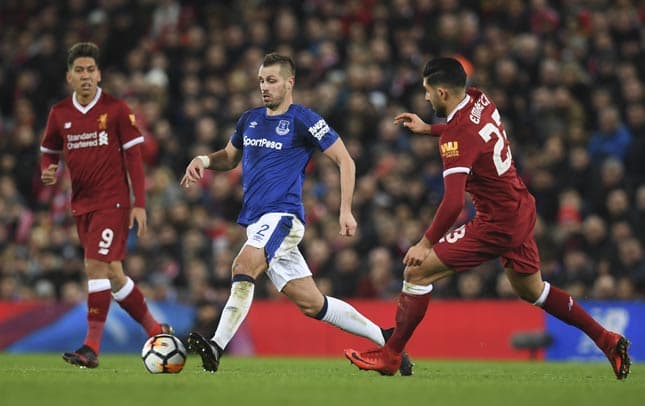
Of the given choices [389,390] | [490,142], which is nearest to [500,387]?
[389,390]

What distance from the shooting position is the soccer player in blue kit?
868 cm

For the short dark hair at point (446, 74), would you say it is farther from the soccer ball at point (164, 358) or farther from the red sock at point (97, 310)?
the red sock at point (97, 310)

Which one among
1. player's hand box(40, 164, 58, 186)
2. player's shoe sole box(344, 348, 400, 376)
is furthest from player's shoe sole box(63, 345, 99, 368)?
player's shoe sole box(344, 348, 400, 376)

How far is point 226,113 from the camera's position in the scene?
1764cm

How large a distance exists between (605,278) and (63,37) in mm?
10158

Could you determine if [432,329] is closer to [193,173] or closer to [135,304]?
[135,304]

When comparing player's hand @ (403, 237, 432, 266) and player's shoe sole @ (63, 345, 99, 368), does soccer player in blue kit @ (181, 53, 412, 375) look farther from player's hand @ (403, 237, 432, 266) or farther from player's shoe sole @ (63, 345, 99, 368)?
player's shoe sole @ (63, 345, 99, 368)

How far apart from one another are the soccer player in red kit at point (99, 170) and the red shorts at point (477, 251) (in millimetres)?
2764

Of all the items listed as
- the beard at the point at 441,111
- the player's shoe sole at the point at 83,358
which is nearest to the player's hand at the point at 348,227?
the beard at the point at 441,111

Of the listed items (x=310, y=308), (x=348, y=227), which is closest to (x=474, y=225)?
(x=348, y=227)

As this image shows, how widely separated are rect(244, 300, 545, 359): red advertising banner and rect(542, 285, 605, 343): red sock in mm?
4891

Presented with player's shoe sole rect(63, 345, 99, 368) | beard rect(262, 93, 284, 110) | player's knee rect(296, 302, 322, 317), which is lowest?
player's shoe sole rect(63, 345, 99, 368)

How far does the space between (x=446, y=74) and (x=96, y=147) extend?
319 centimetres

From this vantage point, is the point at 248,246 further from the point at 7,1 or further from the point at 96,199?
the point at 7,1
